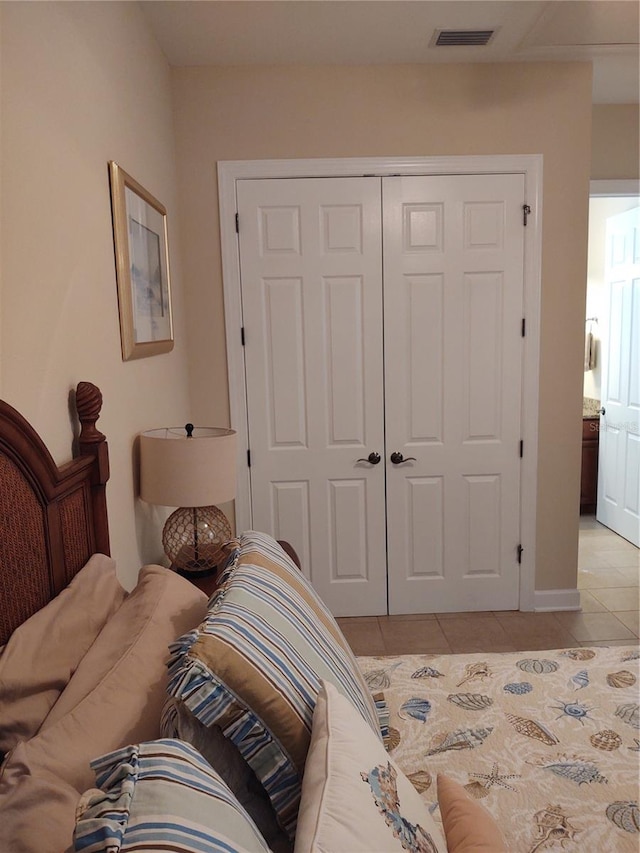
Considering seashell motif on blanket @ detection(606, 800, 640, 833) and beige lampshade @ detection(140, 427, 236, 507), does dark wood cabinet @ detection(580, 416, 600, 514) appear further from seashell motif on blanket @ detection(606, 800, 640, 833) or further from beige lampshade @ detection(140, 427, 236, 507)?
seashell motif on blanket @ detection(606, 800, 640, 833)

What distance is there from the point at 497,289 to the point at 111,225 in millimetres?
1989

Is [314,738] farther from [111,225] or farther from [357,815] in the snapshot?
[111,225]

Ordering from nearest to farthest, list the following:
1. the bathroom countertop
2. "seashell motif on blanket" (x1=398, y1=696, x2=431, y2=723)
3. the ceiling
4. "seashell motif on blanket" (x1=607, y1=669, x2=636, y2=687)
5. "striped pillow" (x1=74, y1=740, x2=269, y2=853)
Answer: "striped pillow" (x1=74, y1=740, x2=269, y2=853), "seashell motif on blanket" (x1=398, y1=696, x2=431, y2=723), "seashell motif on blanket" (x1=607, y1=669, x2=636, y2=687), the ceiling, the bathroom countertop

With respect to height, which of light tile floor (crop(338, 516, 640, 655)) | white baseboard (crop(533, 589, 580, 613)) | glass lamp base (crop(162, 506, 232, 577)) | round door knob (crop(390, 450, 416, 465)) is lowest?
light tile floor (crop(338, 516, 640, 655))

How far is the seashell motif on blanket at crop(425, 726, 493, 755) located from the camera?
4.63 feet

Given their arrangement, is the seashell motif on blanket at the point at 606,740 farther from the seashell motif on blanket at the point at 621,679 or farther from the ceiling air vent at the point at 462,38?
the ceiling air vent at the point at 462,38

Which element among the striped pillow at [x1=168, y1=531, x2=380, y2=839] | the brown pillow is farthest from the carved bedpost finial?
the brown pillow

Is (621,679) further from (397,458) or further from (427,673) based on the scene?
(397,458)

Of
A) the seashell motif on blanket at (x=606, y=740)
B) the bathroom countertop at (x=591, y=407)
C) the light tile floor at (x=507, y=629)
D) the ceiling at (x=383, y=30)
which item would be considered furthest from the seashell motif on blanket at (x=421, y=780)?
the bathroom countertop at (x=591, y=407)

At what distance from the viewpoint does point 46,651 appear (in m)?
1.13

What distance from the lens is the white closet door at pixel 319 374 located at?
3182 millimetres

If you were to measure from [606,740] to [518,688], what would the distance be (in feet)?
0.80

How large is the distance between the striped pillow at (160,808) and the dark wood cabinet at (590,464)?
4.90 metres

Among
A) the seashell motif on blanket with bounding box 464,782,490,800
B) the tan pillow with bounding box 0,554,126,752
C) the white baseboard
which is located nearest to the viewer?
the tan pillow with bounding box 0,554,126,752
